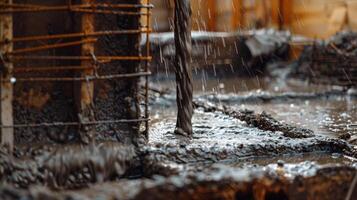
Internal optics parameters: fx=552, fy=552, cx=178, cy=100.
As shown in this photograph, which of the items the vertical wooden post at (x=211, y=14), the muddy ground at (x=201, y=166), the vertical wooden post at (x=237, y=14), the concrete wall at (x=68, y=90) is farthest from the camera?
the vertical wooden post at (x=211, y=14)

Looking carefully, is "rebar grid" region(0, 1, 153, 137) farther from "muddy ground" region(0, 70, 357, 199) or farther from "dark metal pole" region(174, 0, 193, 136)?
"dark metal pole" region(174, 0, 193, 136)

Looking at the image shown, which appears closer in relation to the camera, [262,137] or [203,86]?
[262,137]

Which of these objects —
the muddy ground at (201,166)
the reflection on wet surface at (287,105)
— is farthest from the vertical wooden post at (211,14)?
the muddy ground at (201,166)

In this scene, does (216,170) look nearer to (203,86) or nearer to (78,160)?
(78,160)

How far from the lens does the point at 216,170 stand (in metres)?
4.61

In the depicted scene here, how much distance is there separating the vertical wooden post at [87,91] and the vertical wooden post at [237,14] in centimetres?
2013

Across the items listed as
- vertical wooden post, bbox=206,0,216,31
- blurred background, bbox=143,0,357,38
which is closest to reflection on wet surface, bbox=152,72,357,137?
blurred background, bbox=143,0,357,38

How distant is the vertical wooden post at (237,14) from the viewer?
25.2 metres

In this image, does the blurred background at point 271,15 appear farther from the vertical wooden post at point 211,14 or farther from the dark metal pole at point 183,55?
the dark metal pole at point 183,55

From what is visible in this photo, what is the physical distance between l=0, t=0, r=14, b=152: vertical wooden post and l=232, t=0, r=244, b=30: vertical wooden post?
2059cm

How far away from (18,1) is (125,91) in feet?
4.41

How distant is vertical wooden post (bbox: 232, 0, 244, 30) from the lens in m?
25.2

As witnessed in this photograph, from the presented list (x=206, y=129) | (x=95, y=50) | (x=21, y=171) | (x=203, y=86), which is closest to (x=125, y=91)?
(x=95, y=50)

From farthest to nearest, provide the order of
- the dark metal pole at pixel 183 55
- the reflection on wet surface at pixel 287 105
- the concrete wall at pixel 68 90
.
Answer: the reflection on wet surface at pixel 287 105 → the dark metal pole at pixel 183 55 → the concrete wall at pixel 68 90
